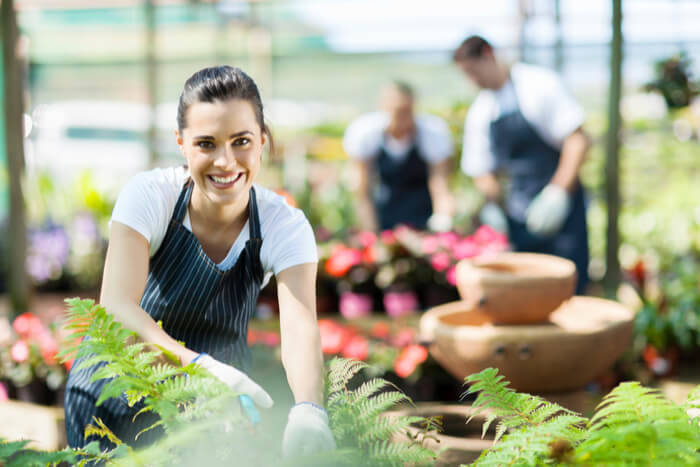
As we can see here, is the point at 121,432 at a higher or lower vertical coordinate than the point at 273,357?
higher

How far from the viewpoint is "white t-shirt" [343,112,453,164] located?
15.0 feet

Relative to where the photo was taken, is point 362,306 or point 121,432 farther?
point 362,306

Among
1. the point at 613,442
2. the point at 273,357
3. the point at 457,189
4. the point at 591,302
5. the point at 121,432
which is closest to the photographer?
the point at 613,442

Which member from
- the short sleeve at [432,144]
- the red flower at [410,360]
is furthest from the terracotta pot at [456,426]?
the short sleeve at [432,144]

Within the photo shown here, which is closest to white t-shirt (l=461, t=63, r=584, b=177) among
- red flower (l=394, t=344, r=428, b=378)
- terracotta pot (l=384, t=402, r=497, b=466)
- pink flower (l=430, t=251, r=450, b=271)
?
pink flower (l=430, t=251, r=450, b=271)

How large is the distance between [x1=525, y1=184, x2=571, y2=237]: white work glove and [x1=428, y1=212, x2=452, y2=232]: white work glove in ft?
2.87

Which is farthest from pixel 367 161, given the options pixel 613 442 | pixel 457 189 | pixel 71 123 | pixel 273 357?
pixel 71 123

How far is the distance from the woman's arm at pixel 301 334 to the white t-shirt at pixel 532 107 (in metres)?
2.53

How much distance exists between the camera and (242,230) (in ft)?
4.51

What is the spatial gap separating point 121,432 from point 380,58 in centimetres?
541

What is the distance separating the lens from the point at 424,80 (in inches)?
317

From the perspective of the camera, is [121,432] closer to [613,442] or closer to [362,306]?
[613,442]

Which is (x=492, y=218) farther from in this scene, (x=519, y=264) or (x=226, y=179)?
(x=226, y=179)

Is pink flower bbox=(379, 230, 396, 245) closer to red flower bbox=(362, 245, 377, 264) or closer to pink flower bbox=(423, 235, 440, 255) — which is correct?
red flower bbox=(362, 245, 377, 264)
